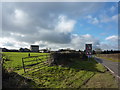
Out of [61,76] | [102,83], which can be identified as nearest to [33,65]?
[61,76]

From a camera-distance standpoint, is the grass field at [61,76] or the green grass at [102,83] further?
the grass field at [61,76]

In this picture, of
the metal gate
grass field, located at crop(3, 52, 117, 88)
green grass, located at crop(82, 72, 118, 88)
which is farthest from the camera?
the metal gate

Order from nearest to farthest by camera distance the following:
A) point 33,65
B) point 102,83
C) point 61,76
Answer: point 102,83, point 61,76, point 33,65

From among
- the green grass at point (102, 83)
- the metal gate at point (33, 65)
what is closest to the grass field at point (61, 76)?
the green grass at point (102, 83)

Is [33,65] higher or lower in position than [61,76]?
lower

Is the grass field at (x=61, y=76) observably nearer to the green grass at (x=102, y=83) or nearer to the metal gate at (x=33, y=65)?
the green grass at (x=102, y=83)

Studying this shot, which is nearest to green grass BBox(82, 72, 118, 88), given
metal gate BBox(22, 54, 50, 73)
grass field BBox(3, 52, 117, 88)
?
grass field BBox(3, 52, 117, 88)

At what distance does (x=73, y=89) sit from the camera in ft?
14.6

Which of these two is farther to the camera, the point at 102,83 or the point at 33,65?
the point at 33,65

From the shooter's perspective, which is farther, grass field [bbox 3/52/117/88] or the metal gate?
the metal gate

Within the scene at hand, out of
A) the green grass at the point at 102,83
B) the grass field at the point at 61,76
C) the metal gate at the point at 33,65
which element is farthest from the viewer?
the metal gate at the point at 33,65

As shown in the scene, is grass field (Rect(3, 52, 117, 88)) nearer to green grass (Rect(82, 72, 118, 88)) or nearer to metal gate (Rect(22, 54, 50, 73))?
green grass (Rect(82, 72, 118, 88))

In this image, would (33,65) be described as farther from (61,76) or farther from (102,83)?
(102,83)

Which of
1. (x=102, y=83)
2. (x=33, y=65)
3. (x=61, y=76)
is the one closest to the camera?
(x=102, y=83)
